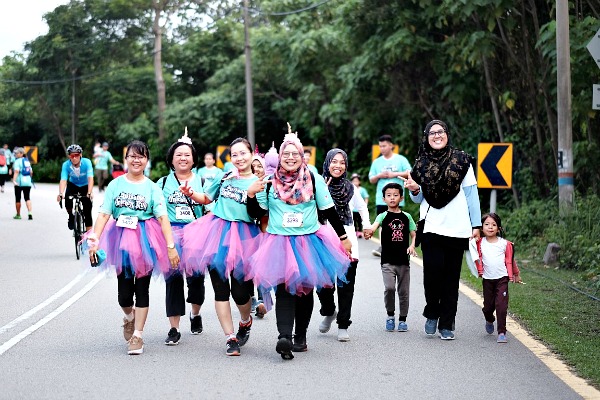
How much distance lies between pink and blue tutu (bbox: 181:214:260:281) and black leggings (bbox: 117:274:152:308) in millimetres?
403

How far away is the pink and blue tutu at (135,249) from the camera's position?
888 cm

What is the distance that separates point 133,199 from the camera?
8945 mm

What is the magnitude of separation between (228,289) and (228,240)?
1.49 feet

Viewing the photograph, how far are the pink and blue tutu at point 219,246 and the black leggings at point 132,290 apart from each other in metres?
0.40

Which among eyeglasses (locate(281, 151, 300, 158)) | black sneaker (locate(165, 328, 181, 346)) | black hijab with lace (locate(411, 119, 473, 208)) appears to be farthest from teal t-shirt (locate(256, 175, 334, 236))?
black sneaker (locate(165, 328, 181, 346))

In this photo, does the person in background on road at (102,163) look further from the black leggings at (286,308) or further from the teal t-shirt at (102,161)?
the black leggings at (286,308)

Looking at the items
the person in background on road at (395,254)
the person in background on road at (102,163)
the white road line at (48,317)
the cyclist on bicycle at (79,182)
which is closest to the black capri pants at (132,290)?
the white road line at (48,317)

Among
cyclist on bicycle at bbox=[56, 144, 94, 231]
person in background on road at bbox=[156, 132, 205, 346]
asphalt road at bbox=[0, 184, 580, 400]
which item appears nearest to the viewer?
asphalt road at bbox=[0, 184, 580, 400]

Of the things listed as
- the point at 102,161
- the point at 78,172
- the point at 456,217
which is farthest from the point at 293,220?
the point at 102,161

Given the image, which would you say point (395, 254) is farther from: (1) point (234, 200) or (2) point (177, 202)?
(2) point (177, 202)

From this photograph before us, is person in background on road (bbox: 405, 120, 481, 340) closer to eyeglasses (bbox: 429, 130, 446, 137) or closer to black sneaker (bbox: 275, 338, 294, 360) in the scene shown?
eyeglasses (bbox: 429, 130, 446, 137)

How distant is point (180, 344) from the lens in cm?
933

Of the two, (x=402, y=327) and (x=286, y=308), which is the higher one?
(x=286, y=308)

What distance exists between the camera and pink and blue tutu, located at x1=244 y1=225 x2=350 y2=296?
8422 mm
